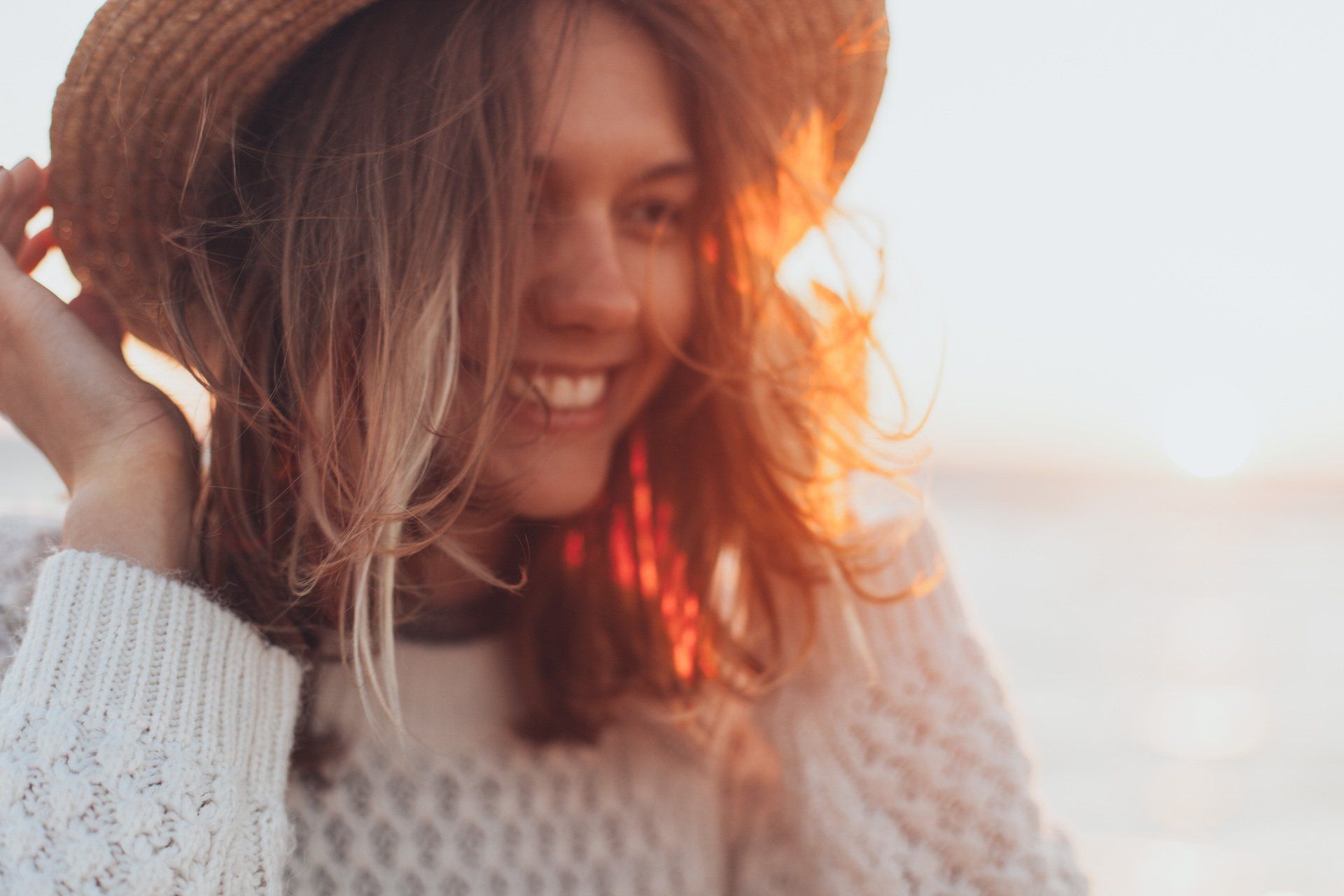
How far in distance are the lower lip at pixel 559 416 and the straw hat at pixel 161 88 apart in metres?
0.45

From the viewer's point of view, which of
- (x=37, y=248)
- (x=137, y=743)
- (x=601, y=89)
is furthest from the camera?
(x=37, y=248)

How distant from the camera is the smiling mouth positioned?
4.57ft

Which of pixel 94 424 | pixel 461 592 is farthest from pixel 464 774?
pixel 94 424

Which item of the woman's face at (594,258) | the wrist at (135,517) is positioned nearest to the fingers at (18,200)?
the wrist at (135,517)

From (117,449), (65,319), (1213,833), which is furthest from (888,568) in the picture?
(1213,833)

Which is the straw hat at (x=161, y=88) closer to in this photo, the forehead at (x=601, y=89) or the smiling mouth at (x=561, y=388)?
the forehead at (x=601, y=89)

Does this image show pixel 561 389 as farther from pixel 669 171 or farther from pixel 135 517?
pixel 135 517

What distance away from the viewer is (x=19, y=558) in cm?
132

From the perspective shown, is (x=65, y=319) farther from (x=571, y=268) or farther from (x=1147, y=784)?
(x=1147, y=784)

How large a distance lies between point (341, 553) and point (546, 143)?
1.78 feet

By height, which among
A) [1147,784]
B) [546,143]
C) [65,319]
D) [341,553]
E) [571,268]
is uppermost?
[546,143]

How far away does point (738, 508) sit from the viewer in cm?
170

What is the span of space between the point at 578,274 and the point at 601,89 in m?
0.23

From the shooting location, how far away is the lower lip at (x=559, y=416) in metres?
1.39
